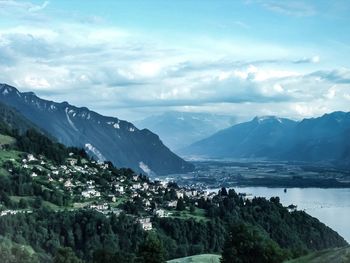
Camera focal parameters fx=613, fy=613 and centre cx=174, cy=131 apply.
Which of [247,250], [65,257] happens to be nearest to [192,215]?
[65,257]

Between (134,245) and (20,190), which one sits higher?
(20,190)

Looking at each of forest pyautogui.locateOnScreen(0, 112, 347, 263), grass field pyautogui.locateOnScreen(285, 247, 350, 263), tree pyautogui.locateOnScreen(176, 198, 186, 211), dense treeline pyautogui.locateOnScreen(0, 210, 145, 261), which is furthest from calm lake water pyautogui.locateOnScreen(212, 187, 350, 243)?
grass field pyautogui.locateOnScreen(285, 247, 350, 263)

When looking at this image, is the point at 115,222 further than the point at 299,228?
No

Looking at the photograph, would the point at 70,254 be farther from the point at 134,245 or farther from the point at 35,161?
the point at 35,161

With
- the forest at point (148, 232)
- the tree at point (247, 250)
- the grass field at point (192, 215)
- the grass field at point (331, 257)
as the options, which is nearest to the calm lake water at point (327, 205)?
the forest at point (148, 232)

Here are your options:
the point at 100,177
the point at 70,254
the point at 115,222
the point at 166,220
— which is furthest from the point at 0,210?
the point at 100,177

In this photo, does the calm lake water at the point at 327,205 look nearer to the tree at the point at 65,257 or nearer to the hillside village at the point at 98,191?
the hillside village at the point at 98,191

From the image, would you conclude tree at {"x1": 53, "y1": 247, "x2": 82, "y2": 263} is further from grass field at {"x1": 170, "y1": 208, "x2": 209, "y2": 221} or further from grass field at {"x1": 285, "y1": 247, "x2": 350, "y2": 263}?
grass field at {"x1": 170, "y1": 208, "x2": 209, "y2": 221}

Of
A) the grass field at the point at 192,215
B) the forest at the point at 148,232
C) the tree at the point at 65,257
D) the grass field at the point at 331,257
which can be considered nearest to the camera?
the grass field at the point at 331,257

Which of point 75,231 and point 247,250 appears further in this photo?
point 75,231

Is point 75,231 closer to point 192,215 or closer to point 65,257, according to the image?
point 192,215

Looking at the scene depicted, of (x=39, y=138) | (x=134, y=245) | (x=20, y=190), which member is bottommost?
(x=134, y=245)
